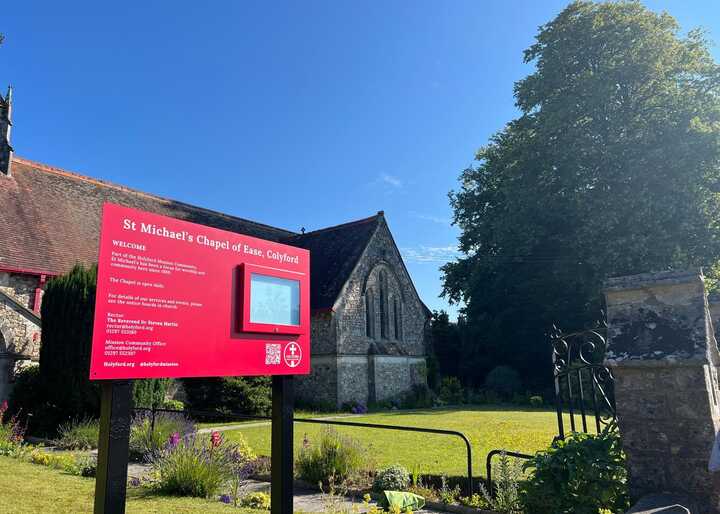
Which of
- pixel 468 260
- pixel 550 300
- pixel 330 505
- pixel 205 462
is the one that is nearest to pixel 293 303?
pixel 330 505

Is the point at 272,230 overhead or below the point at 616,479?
overhead

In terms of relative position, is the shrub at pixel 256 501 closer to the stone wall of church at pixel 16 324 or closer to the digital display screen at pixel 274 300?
the digital display screen at pixel 274 300

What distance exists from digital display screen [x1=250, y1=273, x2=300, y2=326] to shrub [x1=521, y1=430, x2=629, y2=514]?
261 centimetres

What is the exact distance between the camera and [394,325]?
26344 millimetres

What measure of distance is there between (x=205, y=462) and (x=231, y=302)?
4044 millimetres

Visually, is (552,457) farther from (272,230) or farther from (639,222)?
(272,230)

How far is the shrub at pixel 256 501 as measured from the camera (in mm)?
6531

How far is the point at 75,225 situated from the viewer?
20.0 m

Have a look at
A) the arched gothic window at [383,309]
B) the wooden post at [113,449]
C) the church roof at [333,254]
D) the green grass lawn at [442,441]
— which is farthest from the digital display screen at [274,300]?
Answer: the arched gothic window at [383,309]

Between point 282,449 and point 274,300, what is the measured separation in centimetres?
138

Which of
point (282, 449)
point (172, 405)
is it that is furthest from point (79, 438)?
point (282, 449)

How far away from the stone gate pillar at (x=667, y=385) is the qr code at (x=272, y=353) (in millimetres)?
2842

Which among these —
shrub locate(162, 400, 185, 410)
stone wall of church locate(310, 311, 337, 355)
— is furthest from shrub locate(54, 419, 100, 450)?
stone wall of church locate(310, 311, 337, 355)

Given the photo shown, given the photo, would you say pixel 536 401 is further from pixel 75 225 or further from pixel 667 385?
pixel 667 385
